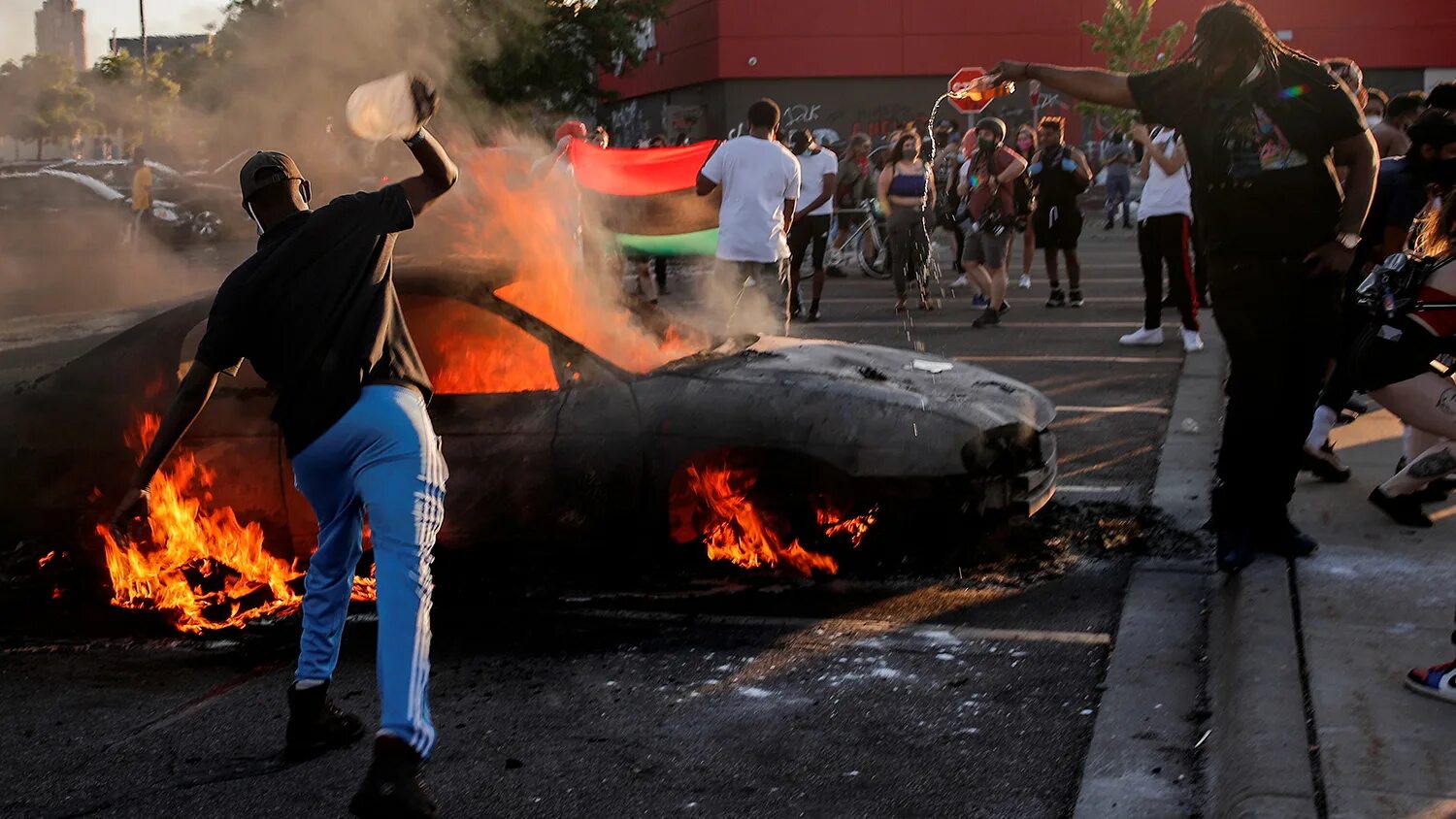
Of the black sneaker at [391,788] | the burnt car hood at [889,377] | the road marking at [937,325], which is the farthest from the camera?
the road marking at [937,325]

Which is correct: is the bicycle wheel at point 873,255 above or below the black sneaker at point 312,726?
above

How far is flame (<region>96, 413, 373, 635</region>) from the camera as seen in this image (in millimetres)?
5273

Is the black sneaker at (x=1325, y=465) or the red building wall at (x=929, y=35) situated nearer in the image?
the black sneaker at (x=1325, y=465)

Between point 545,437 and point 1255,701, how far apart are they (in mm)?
2543

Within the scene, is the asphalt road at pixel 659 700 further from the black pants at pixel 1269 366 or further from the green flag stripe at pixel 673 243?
the green flag stripe at pixel 673 243

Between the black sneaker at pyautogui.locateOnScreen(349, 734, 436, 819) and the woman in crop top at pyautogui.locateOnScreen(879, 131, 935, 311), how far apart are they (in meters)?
10.1

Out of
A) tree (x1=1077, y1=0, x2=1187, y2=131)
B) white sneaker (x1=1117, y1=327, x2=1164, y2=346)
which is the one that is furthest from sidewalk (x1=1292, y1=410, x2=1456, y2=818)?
tree (x1=1077, y1=0, x2=1187, y2=131)

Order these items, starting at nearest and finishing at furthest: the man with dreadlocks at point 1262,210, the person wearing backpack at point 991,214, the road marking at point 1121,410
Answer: the man with dreadlocks at point 1262,210 → the road marking at point 1121,410 → the person wearing backpack at point 991,214

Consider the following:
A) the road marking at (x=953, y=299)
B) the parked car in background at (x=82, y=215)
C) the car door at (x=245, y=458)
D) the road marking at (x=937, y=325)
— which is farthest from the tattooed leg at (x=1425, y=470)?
the parked car in background at (x=82, y=215)

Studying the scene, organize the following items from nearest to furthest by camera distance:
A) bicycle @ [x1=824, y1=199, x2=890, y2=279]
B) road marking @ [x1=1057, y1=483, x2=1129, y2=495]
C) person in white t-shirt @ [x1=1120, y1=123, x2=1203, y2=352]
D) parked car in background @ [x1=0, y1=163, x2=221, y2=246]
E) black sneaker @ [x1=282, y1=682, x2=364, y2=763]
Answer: black sneaker @ [x1=282, y1=682, x2=364, y2=763], road marking @ [x1=1057, y1=483, x2=1129, y2=495], person in white t-shirt @ [x1=1120, y1=123, x2=1203, y2=352], bicycle @ [x1=824, y1=199, x2=890, y2=279], parked car in background @ [x1=0, y1=163, x2=221, y2=246]

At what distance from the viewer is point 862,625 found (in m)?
5.06

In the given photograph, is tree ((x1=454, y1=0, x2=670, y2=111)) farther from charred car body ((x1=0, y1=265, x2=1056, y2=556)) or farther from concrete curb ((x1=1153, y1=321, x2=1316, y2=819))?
concrete curb ((x1=1153, y1=321, x2=1316, y2=819))

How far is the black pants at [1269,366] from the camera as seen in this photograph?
5.20 metres

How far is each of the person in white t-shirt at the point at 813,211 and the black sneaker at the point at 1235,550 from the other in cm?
834
